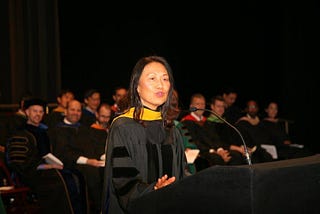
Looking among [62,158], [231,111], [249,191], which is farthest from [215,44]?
[249,191]

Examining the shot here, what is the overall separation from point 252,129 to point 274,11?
3.57m

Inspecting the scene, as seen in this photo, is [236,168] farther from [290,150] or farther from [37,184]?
[290,150]

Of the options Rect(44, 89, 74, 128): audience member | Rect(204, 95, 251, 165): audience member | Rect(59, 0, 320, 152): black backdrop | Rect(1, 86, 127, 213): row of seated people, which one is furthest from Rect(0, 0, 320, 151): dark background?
Rect(204, 95, 251, 165): audience member

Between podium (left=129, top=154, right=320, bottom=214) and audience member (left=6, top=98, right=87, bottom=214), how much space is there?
12.1 feet

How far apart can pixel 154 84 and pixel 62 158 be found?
150 inches

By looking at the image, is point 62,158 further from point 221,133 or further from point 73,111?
point 221,133

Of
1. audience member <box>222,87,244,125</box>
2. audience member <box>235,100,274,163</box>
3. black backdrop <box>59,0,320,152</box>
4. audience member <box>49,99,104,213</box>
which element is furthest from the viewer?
black backdrop <box>59,0,320,152</box>

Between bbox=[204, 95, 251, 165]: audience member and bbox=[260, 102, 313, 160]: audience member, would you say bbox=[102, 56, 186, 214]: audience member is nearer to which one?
bbox=[204, 95, 251, 165]: audience member

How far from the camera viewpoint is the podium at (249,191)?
1728mm

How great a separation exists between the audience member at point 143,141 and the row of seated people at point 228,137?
143 inches

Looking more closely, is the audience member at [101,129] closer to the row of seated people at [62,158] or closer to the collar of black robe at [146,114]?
the row of seated people at [62,158]

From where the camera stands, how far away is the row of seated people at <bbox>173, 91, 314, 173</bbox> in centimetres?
721

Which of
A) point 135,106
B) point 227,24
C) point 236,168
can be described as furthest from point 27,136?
point 227,24

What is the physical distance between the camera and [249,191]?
1.72 m
